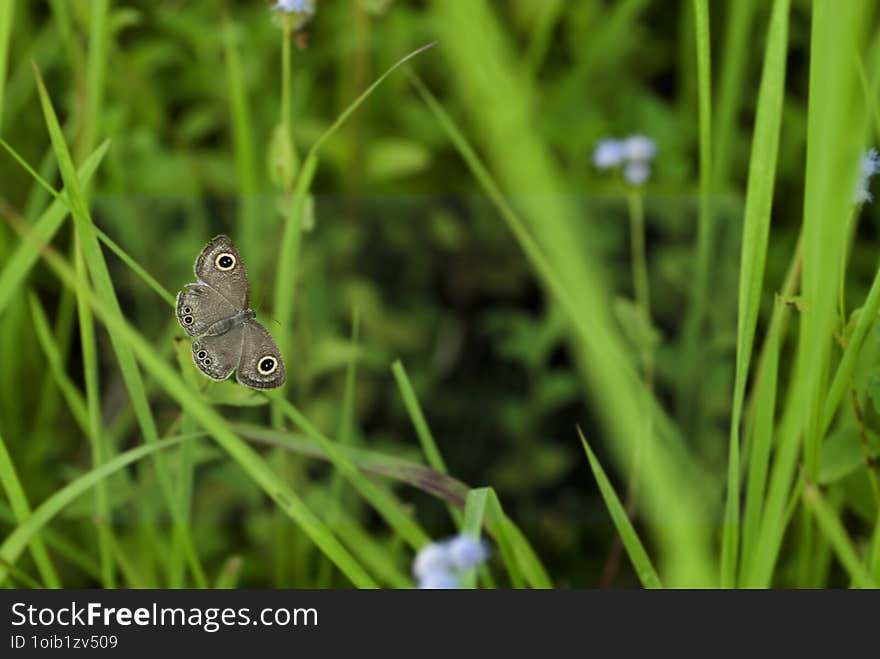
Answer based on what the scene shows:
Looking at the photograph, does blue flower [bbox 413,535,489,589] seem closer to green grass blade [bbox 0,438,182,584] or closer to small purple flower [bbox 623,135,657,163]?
green grass blade [bbox 0,438,182,584]

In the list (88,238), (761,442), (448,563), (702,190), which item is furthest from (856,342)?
(88,238)

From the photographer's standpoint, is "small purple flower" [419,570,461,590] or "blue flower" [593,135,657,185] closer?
"small purple flower" [419,570,461,590]

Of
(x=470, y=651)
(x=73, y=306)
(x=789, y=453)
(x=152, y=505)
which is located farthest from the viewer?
(x=73, y=306)

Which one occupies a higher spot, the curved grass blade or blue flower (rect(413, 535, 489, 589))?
the curved grass blade

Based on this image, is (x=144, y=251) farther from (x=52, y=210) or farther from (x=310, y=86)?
(x=52, y=210)

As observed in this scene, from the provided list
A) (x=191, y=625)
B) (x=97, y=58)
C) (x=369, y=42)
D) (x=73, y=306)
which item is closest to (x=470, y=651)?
(x=191, y=625)

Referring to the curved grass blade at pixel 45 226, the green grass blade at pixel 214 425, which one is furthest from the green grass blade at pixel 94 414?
the green grass blade at pixel 214 425

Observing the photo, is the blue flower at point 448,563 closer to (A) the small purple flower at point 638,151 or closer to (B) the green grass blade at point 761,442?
(B) the green grass blade at point 761,442

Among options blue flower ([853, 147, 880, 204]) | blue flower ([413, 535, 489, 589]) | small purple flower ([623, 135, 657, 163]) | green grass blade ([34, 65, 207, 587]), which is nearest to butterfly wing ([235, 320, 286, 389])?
green grass blade ([34, 65, 207, 587])
